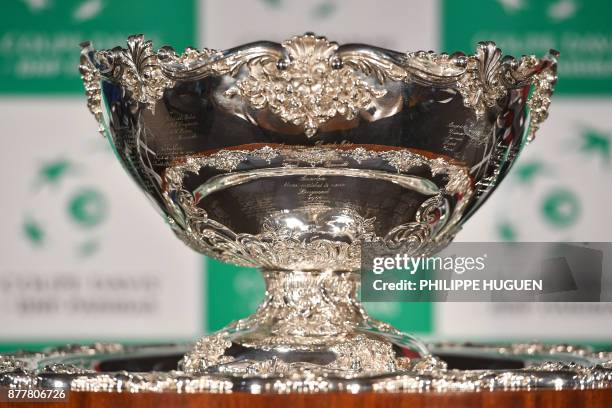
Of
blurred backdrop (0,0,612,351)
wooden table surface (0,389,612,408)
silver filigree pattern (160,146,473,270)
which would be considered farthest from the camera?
blurred backdrop (0,0,612,351)

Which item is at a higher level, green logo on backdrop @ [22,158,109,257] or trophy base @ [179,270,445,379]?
green logo on backdrop @ [22,158,109,257]

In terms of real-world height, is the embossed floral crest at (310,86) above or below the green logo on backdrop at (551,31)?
below

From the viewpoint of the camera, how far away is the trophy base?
2.57ft

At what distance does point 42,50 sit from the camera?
2113 mm

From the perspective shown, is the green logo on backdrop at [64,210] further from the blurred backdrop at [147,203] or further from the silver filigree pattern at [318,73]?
the silver filigree pattern at [318,73]

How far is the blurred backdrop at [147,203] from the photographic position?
6.65ft

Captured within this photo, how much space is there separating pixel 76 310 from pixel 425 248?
4.24 feet

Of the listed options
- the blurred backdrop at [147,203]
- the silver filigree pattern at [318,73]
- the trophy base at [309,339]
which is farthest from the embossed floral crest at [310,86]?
the blurred backdrop at [147,203]

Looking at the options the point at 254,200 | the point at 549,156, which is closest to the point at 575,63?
the point at 549,156

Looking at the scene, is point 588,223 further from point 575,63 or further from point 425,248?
point 425,248

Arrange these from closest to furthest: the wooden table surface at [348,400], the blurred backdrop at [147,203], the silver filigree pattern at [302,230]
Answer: the wooden table surface at [348,400], the silver filigree pattern at [302,230], the blurred backdrop at [147,203]

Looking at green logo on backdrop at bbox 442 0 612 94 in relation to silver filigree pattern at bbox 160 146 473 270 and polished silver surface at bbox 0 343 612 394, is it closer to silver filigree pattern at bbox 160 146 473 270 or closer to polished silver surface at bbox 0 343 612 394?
silver filigree pattern at bbox 160 146 473 270

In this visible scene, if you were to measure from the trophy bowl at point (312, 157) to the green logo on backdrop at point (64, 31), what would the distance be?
126 cm

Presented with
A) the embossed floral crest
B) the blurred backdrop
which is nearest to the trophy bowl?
the embossed floral crest
